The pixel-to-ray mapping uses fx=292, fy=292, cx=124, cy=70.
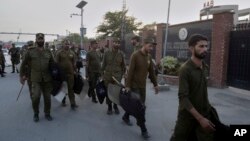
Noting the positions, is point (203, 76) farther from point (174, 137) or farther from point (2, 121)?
point (2, 121)

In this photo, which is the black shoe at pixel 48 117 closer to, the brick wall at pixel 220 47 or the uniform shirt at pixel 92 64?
A: the uniform shirt at pixel 92 64

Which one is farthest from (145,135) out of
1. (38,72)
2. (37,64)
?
(37,64)

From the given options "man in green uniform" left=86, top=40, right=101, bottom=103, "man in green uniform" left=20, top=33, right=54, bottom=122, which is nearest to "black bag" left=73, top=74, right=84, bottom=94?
"man in green uniform" left=86, top=40, right=101, bottom=103

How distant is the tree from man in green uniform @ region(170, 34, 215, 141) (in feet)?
156

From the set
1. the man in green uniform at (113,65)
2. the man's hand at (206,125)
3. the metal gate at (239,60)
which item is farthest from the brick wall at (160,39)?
the man's hand at (206,125)

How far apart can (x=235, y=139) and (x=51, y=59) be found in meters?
4.86

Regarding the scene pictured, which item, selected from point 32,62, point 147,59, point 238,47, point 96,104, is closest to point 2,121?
point 32,62

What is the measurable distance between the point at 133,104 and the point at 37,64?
2.63m

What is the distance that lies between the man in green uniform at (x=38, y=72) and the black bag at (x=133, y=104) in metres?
2.04

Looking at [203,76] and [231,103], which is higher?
[203,76]

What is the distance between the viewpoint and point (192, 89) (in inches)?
135

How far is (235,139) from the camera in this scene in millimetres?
3160

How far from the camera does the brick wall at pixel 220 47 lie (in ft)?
36.2

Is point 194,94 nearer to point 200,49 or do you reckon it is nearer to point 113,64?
point 200,49
